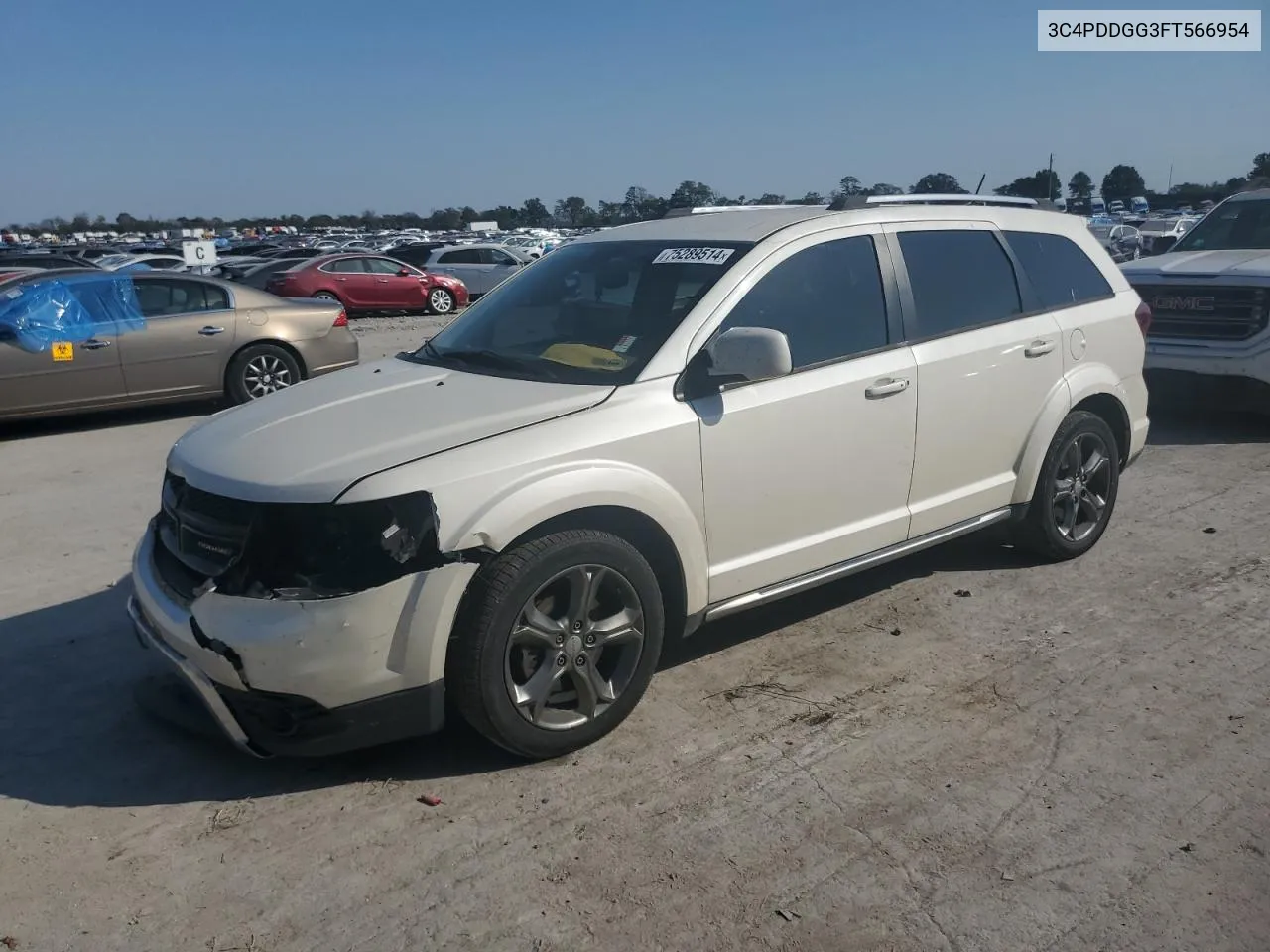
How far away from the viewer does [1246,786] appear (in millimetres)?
3484

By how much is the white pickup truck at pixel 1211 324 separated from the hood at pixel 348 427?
21.7 feet

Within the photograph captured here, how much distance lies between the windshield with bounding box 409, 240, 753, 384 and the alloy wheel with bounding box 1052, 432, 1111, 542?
7.49 ft

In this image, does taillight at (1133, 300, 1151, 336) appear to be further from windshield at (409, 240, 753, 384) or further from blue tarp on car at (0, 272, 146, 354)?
blue tarp on car at (0, 272, 146, 354)

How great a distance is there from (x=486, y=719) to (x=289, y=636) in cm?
69

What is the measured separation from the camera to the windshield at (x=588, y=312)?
413cm

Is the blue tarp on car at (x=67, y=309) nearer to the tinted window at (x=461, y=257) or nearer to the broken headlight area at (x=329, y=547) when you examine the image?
the broken headlight area at (x=329, y=547)

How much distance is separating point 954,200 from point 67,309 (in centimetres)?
792

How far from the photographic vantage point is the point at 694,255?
4.39 meters

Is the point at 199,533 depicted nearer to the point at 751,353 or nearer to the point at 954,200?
the point at 751,353

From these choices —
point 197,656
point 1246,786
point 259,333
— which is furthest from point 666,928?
point 259,333

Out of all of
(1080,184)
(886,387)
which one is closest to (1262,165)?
(1080,184)

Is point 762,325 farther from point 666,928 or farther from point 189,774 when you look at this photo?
point 189,774

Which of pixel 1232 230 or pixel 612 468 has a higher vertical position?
pixel 1232 230

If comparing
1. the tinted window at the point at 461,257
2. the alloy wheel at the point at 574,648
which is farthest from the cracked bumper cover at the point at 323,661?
the tinted window at the point at 461,257
